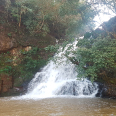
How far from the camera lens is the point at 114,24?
1134 centimetres

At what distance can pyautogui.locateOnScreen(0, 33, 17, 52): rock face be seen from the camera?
12.3 meters

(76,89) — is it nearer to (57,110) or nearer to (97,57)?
(97,57)

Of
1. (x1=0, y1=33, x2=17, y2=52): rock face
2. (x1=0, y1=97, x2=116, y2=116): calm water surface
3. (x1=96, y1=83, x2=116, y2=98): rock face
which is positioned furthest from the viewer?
(x1=0, y1=33, x2=17, y2=52): rock face

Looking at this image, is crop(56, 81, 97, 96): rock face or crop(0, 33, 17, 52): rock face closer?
crop(56, 81, 97, 96): rock face

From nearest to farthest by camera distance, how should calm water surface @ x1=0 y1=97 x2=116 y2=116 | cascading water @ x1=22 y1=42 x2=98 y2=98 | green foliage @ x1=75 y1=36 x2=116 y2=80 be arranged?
calm water surface @ x1=0 y1=97 x2=116 y2=116
green foliage @ x1=75 y1=36 x2=116 y2=80
cascading water @ x1=22 y1=42 x2=98 y2=98

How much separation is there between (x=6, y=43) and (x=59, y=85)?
23.1 feet

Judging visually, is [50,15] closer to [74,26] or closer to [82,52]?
[74,26]

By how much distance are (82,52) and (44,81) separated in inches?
196

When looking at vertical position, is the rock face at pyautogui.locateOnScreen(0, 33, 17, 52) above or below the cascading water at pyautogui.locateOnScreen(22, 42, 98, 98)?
above

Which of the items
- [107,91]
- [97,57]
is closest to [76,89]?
[107,91]

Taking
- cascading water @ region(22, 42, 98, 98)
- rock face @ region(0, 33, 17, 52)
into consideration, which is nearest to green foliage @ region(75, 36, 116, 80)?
cascading water @ region(22, 42, 98, 98)

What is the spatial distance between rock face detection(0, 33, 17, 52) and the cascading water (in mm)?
4088

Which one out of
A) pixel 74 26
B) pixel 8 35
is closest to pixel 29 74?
pixel 8 35

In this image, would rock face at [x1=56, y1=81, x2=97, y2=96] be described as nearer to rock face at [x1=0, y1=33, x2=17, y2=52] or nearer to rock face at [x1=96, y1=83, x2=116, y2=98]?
rock face at [x1=96, y1=83, x2=116, y2=98]
